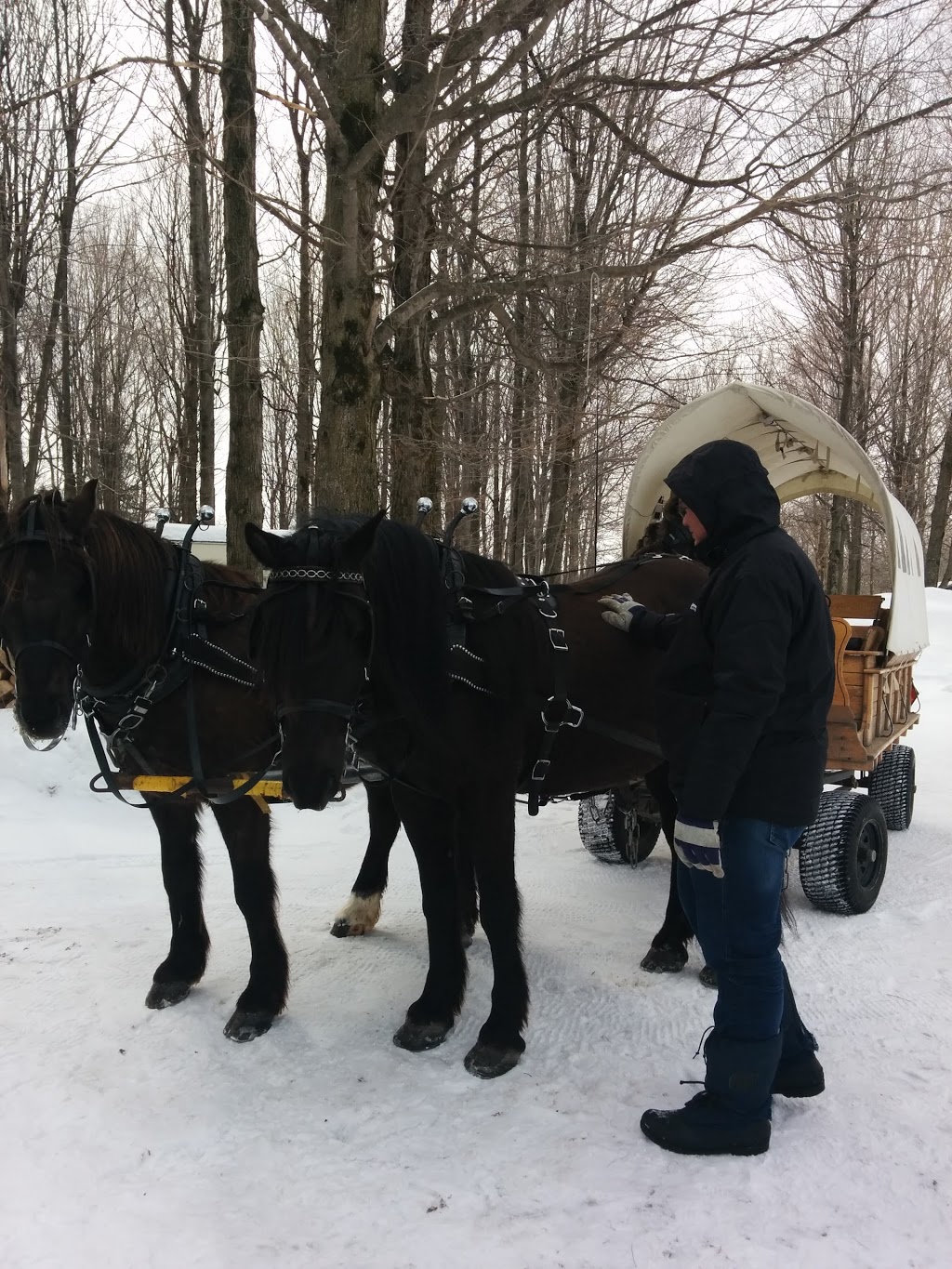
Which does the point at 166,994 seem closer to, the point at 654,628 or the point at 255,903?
the point at 255,903

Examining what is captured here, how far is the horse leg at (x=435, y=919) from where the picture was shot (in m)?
2.91

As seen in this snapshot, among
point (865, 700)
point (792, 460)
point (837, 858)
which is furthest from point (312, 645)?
point (792, 460)

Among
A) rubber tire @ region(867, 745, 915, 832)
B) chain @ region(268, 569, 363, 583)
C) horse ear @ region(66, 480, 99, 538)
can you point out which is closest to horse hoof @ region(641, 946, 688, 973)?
chain @ region(268, 569, 363, 583)

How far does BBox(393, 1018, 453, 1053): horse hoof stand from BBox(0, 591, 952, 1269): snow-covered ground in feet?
0.13

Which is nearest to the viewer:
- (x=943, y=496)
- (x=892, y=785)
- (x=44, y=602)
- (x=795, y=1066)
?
(x=795, y=1066)

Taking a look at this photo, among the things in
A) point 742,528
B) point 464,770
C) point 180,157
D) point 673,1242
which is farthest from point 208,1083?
point 180,157

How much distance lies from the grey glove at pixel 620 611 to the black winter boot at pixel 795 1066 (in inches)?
52.1

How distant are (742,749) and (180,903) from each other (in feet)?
7.70

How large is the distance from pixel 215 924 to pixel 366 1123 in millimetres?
1820

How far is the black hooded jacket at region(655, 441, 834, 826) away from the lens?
A: 2.07 m

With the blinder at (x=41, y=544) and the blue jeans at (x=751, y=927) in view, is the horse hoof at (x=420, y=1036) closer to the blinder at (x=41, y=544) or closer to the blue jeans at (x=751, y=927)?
the blue jeans at (x=751, y=927)

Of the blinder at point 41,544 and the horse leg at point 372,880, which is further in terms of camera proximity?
the horse leg at point 372,880

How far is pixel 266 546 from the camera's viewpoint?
7.86 feet

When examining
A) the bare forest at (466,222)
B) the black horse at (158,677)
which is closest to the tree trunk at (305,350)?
the bare forest at (466,222)
